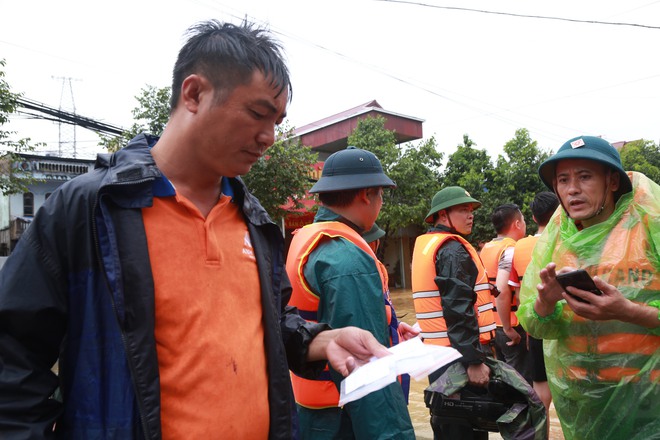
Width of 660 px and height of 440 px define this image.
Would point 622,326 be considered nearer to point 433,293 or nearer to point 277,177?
point 433,293

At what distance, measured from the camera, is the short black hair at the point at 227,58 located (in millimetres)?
1473

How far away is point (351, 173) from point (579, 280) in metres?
1.23

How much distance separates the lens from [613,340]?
7.45 feet

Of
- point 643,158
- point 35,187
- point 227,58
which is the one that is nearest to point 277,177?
point 227,58

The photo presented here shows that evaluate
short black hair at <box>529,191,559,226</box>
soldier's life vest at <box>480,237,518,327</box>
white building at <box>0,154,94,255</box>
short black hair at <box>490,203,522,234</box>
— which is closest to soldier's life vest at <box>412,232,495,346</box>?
short black hair at <box>529,191,559,226</box>

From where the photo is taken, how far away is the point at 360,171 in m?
2.74

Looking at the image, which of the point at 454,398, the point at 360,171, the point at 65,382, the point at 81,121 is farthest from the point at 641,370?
the point at 81,121

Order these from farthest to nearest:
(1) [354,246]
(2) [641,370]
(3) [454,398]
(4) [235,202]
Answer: (3) [454,398], (1) [354,246], (2) [641,370], (4) [235,202]

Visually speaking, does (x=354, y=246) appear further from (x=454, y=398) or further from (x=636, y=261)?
(x=454, y=398)

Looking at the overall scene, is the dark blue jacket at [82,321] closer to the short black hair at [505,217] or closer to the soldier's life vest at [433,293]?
the soldier's life vest at [433,293]

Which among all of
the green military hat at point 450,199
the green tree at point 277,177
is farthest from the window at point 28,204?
the green military hat at point 450,199

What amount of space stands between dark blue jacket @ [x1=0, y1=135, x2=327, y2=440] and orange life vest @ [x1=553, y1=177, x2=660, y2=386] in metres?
1.98

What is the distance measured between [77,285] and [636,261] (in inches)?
88.1

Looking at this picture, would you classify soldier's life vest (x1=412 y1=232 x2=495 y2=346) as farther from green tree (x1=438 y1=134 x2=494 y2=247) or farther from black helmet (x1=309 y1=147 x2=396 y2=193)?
green tree (x1=438 y1=134 x2=494 y2=247)
